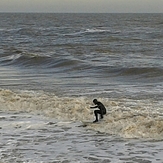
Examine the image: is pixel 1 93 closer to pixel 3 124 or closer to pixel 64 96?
A: pixel 64 96

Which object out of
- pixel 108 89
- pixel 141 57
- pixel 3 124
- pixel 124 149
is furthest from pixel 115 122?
pixel 141 57

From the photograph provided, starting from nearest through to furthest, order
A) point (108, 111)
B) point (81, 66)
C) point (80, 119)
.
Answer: point (80, 119)
point (108, 111)
point (81, 66)

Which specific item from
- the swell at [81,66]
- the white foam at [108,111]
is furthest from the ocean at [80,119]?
the swell at [81,66]

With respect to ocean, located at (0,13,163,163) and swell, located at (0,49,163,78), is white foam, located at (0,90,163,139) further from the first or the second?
swell, located at (0,49,163,78)

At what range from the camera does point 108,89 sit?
1600 cm

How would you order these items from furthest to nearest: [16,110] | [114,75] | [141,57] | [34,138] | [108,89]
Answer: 1. [141,57]
2. [114,75]
3. [108,89]
4. [16,110]
5. [34,138]

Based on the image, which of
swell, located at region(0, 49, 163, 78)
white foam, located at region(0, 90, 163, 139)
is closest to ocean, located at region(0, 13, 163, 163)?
white foam, located at region(0, 90, 163, 139)

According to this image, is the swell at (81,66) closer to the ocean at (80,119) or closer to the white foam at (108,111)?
the ocean at (80,119)

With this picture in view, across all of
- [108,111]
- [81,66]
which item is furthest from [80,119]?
[81,66]

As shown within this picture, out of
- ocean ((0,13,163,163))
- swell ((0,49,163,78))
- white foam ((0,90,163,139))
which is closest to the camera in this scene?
ocean ((0,13,163,163))

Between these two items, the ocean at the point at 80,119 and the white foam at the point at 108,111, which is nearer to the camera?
the ocean at the point at 80,119

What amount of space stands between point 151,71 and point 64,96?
7.70 meters

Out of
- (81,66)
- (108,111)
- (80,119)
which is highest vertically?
(81,66)

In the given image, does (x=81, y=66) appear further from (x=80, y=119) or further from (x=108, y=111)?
(x=80, y=119)
